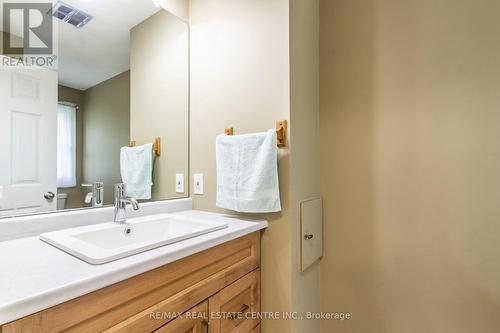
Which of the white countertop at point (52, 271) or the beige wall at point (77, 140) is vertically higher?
the beige wall at point (77, 140)

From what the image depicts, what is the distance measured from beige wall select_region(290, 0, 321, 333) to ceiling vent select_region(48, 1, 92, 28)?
96 centimetres

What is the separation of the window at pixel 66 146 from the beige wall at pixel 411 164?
4.17ft

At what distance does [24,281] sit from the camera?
540 mm

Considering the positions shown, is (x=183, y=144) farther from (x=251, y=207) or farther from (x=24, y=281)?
(x=24, y=281)

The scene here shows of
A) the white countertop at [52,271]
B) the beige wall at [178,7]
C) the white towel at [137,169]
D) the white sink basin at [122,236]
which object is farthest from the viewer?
the beige wall at [178,7]

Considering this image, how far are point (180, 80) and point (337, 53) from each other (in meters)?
0.95

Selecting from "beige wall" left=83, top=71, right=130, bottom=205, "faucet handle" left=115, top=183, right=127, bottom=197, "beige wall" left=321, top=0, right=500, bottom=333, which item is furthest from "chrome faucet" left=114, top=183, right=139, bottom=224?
"beige wall" left=321, top=0, right=500, bottom=333

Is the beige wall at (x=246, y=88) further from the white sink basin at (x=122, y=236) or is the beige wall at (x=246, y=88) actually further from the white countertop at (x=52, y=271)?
the white countertop at (x=52, y=271)

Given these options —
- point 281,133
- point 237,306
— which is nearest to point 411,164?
point 281,133

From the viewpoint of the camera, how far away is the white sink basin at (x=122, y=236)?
27.0 inches

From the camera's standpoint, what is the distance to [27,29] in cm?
97

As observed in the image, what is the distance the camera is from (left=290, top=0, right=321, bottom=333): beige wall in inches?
45.2

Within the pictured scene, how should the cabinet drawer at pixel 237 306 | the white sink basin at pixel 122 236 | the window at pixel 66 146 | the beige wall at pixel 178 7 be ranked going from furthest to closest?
the beige wall at pixel 178 7 → the window at pixel 66 146 → the cabinet drawer at pixel 237 306 → the white sink basin at pixel 122 236

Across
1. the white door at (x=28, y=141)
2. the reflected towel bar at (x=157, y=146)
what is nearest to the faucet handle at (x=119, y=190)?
the white door at (x=28, y=141)
